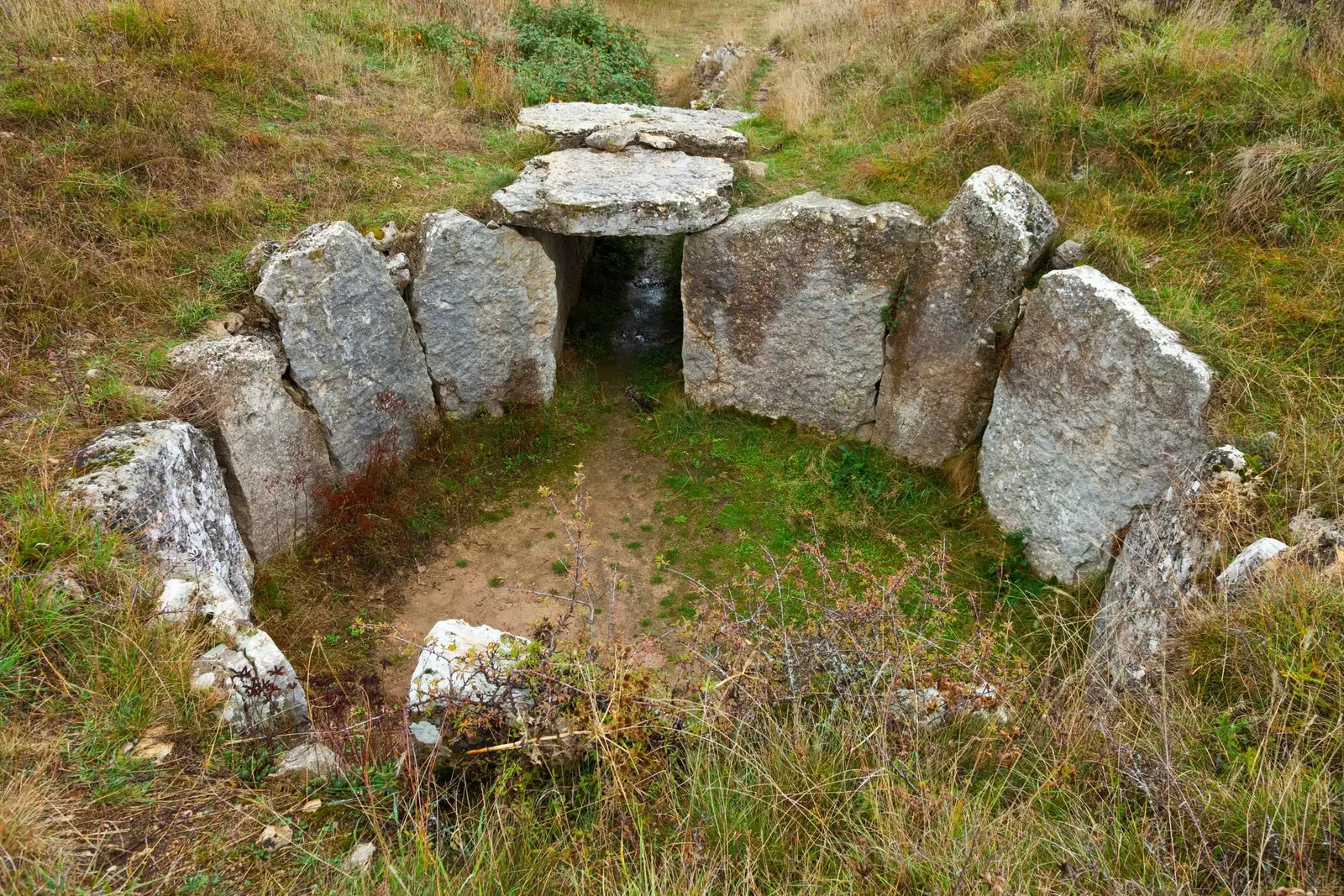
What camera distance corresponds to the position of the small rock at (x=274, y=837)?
2.82m

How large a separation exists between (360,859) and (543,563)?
11.2 feet

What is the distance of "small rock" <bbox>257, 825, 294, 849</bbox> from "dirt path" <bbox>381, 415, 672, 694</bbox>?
7.21ft

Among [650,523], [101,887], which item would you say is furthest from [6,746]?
[650,523]

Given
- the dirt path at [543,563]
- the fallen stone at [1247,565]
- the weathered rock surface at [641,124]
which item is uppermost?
the weathered rock surface at [641,124]

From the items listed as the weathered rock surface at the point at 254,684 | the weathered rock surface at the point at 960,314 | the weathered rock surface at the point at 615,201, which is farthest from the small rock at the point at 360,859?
the weathered rock surface at the point at 960,314

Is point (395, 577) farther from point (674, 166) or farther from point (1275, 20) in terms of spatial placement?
point (1275, 20)

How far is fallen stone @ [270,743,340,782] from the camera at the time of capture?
325 centimetres

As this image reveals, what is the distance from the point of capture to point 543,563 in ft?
20.5

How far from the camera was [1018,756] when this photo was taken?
3.07 m

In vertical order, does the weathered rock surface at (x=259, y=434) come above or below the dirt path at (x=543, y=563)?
above

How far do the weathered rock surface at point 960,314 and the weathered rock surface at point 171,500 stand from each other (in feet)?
16.2

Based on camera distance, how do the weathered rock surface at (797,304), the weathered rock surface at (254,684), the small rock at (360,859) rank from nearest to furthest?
the small rock at (360,859) → the weathered rock surface at (254,684) → the weathered rock surface at (797,304)

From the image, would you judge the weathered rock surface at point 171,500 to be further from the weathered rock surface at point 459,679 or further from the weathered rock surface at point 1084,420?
the weathered rock surface at point 1084,420

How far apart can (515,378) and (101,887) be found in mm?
5179
